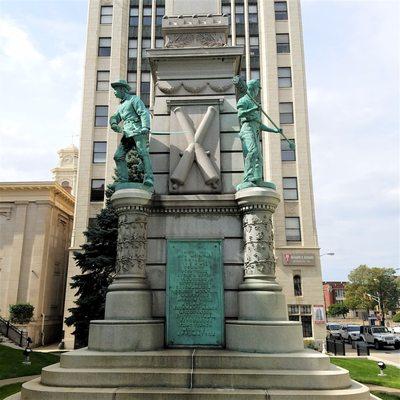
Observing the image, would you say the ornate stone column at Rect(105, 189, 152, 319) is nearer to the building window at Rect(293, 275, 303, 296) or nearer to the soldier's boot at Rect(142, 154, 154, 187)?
the soldier's boot at Rect(142, 154, 154, 187)

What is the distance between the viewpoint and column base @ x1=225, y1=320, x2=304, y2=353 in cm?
818

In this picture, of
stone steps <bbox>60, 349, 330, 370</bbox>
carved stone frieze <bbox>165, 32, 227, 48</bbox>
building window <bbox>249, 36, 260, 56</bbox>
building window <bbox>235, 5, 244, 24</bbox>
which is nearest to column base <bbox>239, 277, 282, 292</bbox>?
stone steps <bbox>60, 349, 330, 370</bbox>

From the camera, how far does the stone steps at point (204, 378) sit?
7277 millimetres

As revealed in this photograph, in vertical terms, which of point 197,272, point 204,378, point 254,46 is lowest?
point 204,378

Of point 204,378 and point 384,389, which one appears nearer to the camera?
point 204,378

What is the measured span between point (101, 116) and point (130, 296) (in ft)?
131

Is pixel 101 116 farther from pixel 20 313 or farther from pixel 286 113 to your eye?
pixel 20 313

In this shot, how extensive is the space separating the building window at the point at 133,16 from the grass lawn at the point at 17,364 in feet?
125

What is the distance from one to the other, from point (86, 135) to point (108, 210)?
2281 cm

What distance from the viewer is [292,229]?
139 feet

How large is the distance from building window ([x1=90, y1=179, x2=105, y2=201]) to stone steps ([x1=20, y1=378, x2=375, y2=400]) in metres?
37.2

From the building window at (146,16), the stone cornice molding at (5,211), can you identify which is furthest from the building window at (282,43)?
the stone cornice molding at (5,211)

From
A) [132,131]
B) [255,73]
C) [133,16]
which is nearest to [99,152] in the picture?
[133,16]

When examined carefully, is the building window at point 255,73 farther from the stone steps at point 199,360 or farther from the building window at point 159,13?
the stone steps at point 199,360
